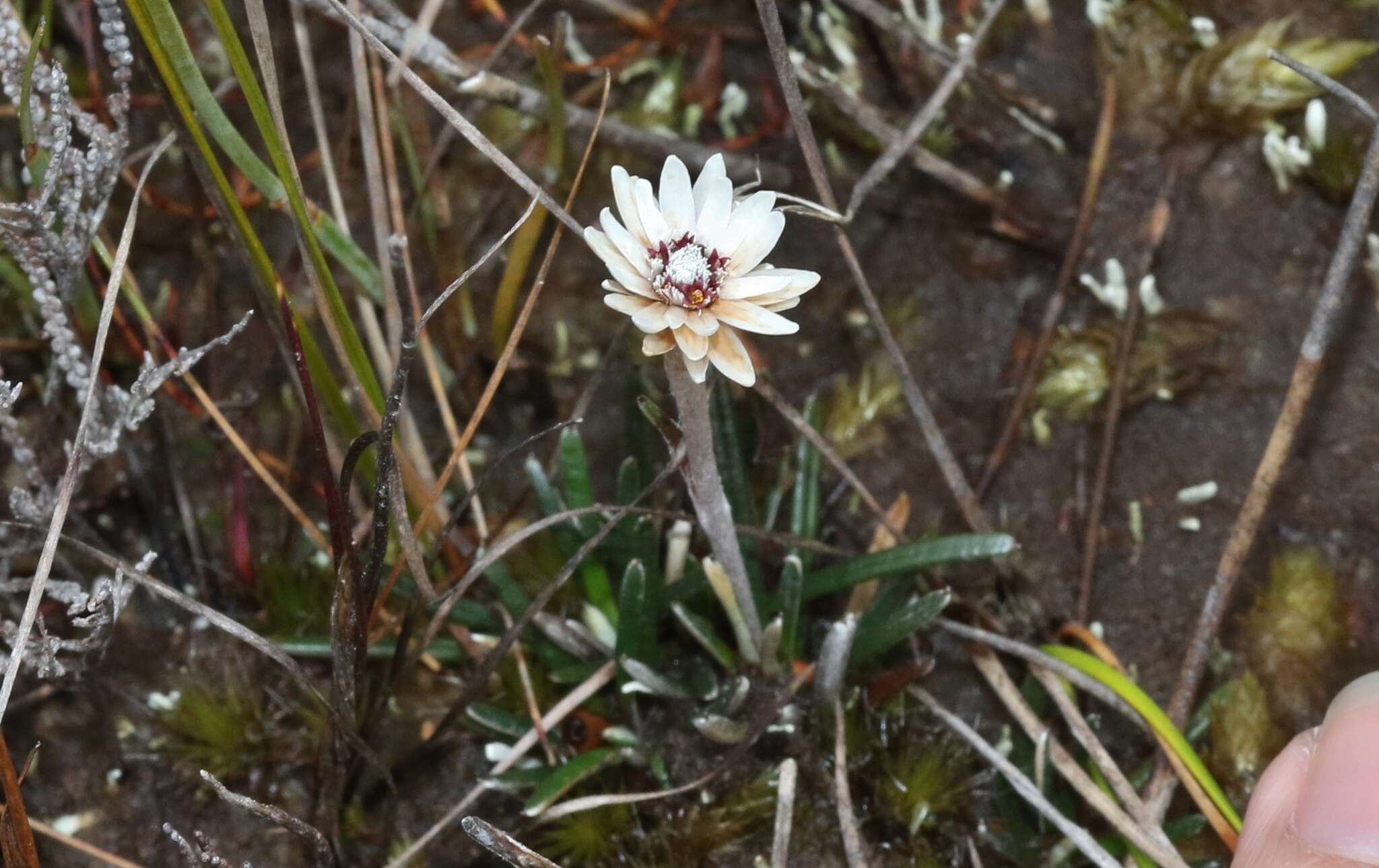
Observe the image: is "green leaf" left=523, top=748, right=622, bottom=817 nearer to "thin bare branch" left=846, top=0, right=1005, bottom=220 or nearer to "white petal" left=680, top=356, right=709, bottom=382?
"white petal" left=680, top=356, right=709, bottom=382

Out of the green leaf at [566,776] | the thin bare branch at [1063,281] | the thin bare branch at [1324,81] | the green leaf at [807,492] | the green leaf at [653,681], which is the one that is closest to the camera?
the thin bare branch at [1324,81]

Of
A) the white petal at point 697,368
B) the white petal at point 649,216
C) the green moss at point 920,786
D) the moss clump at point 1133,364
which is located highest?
the white petal at point 649,216

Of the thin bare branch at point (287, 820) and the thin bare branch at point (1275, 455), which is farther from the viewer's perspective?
the thin bare branch at point (1275, 455)

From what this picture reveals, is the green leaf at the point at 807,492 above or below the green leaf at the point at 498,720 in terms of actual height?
above

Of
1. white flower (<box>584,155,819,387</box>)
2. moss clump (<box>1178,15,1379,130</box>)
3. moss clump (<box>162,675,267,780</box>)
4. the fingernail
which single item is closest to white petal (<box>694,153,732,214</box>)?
white flower (<box>584,155,819,387</box>)

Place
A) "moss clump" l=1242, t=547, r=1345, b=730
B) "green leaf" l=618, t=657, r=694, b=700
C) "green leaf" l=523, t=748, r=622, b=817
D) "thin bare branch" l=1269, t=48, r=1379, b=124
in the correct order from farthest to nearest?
1. "moss clump" l=1242, t=547, r=1345, b=730
2. "green leaf" l=618, t=657, r=694, b=700
3. "green leaf" l=523, t=748, r=622, b=817
4. "thin bare branch" l=1269, t=48, r=1379, b=124

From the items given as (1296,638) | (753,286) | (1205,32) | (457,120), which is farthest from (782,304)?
(1205,32)

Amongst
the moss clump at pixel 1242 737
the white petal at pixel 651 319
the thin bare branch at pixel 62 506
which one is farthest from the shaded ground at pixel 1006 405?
the white petal at pixel 651 319

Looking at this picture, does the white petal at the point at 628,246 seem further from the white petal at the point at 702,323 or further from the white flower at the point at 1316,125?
the white flower at the point at 1316,125
